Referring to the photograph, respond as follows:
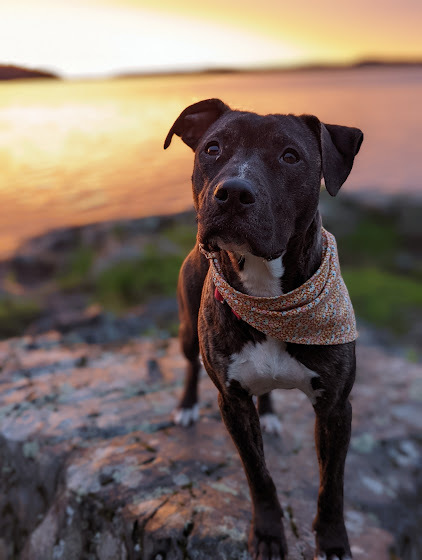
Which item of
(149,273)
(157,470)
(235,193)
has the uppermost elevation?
(235,193)

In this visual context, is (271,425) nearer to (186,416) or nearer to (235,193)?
(186,416)

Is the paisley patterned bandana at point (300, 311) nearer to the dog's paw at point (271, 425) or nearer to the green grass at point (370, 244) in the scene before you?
the dog's paw at point (271, 425)

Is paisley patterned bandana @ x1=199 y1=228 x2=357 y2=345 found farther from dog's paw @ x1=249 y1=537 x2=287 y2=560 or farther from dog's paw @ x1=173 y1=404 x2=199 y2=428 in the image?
dog's paw @ x1=173 y1=404 x2=199 y2=428

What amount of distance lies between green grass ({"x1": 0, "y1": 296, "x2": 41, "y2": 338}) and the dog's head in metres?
6.42

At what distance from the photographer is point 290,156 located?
2.98m

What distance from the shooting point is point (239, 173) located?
2.71 metres

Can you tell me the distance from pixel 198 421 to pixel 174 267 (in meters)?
5.85

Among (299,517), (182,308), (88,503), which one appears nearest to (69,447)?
(88,503)

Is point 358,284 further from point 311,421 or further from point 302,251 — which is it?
point 302,251

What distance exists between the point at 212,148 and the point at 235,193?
663mm

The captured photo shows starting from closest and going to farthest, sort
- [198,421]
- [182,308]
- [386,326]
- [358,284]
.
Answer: [182,308] → [198,421] → [386,326] → [358,284]

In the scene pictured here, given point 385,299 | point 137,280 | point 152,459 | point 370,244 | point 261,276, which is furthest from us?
point 370,244

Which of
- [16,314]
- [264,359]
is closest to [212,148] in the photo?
[264,359]

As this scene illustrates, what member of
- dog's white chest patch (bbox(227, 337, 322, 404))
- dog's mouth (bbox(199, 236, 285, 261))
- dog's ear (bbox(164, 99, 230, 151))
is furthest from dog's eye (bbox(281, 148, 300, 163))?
dog's white chest patch (bbox(227, 337, 322, 404))
